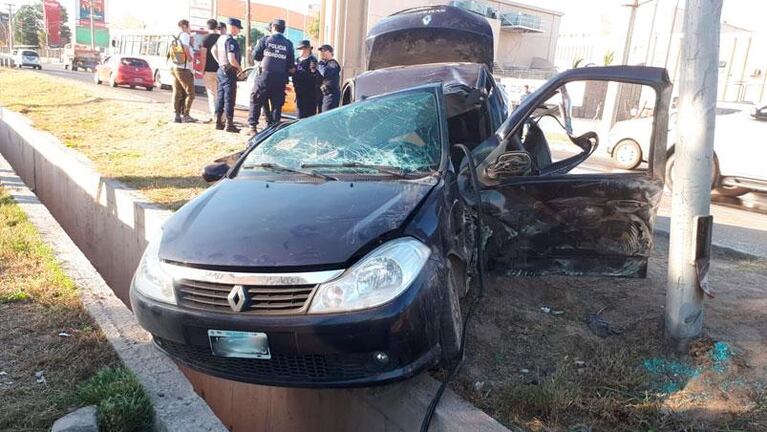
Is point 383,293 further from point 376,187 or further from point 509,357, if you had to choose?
point 509,357

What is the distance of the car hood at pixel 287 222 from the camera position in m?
2.39

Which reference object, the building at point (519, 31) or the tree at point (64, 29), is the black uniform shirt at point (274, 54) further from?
the tree at point (64, 29)

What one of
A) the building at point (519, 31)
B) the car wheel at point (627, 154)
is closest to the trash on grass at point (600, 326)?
the car wheel at point (627, 154)

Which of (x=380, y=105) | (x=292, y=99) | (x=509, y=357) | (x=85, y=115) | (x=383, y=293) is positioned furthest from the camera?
(x=292, y=99)

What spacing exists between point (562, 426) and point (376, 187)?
1428 millimetres

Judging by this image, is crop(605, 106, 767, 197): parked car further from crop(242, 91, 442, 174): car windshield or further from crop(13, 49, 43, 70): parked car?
crop(13, 49, 43, 70): parked car

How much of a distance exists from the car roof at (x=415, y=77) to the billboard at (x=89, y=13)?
79293 millimetres

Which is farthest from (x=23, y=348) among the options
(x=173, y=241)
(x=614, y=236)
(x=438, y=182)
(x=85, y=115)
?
(x=85, y=115)

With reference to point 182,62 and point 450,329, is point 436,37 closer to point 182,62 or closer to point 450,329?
point 182,62

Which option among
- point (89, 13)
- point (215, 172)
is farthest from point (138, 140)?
point (89, 13)

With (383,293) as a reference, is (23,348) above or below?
below

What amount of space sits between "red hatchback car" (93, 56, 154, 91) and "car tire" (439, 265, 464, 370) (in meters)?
24.2

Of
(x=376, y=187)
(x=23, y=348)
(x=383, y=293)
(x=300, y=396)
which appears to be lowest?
(x=300, y=396)

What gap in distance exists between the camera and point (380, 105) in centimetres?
368
